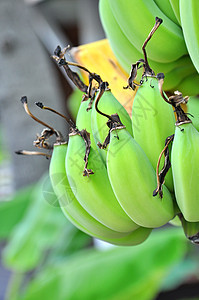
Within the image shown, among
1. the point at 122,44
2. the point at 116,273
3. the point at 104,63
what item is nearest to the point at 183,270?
the point at 116,273

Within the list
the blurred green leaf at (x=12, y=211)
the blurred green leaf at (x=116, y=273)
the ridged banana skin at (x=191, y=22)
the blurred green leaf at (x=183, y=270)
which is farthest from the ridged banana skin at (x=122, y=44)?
the blurred green leaf at (x=183, y=270)

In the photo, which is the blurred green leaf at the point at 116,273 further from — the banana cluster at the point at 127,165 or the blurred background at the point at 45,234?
the banana cluster at the point at 127,165

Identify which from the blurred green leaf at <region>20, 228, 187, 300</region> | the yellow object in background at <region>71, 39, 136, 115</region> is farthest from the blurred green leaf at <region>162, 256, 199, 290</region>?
the yellow object in background at <region>71, 39, 136, 115</region>

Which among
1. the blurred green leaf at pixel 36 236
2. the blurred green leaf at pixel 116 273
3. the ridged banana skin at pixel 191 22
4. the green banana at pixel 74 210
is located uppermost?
the ridged banana skin at pixel 191 22

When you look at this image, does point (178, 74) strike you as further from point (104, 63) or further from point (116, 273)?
point (116, 273)

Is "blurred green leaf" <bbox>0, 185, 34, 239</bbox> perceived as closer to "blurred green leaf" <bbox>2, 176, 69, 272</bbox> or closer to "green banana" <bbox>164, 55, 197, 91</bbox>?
"blurred green leaf" <bbox>2, 176, 69, 272</bbox>

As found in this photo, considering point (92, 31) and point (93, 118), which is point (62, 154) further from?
point (92, 31)

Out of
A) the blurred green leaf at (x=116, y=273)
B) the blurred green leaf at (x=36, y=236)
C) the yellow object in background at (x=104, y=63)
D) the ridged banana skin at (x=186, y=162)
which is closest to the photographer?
the ridged banana skin at (x=186, y=162)
